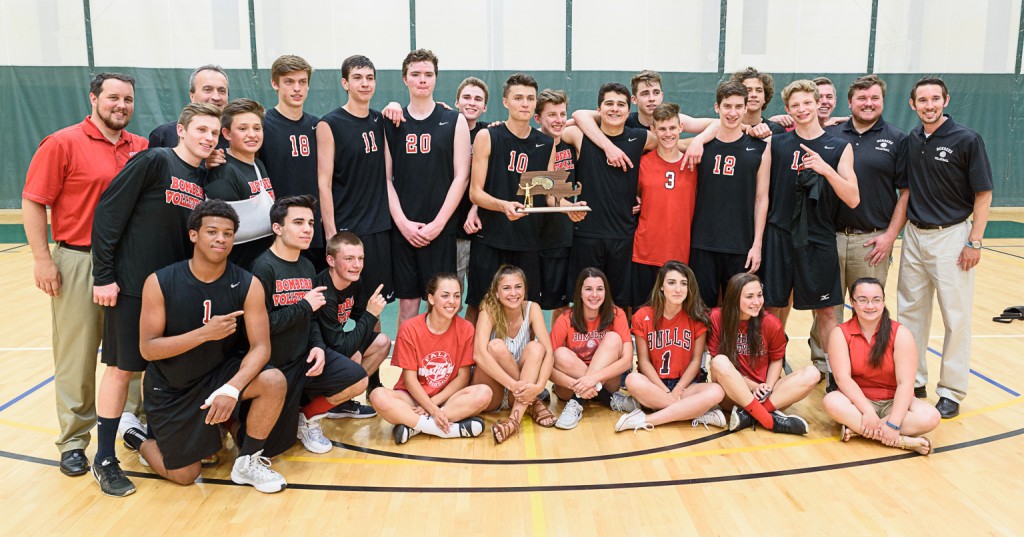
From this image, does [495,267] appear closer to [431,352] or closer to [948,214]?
[431,352]

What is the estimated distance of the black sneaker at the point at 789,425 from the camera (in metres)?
4.76

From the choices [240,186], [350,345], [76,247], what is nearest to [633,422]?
[350,345]

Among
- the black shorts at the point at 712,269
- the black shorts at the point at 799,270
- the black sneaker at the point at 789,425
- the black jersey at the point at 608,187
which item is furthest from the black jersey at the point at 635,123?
the black sneaker at the point at 789,425

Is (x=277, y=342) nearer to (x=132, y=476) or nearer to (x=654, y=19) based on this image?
(x=132, y=476)

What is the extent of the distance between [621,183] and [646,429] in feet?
5.58

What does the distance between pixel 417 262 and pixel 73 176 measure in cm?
217

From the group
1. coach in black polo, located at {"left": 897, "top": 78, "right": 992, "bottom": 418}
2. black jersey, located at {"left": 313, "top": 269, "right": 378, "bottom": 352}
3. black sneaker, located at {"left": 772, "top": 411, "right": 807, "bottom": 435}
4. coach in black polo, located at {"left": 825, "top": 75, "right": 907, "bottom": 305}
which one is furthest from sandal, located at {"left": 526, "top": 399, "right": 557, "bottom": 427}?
coach in black polo, located at {"left": 897, "top": 78, "right": 992, "bottom": 418}

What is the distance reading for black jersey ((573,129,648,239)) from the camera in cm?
537

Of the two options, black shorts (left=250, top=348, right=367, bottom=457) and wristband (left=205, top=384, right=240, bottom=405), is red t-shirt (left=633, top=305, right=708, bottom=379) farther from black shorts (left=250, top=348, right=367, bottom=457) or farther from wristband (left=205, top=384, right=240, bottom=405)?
wristband (left=205, top=384, right=240, bottom=405)

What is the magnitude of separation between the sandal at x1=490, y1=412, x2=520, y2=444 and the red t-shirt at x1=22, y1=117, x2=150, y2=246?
2546 mm

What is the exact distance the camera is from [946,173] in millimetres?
5012

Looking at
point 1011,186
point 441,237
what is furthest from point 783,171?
point 1011,186

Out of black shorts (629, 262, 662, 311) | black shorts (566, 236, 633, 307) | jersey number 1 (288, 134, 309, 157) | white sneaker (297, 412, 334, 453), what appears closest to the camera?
white sneaker (297, 412, 334, 453)

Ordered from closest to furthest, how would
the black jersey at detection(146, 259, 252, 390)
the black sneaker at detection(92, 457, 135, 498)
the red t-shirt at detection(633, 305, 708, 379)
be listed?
the black jersey at detection(146, 259, 252, 390), the black sneaker at detection(92, 457, 135, 498), the red t-shirt at detection(633, 305, 708, 379)
